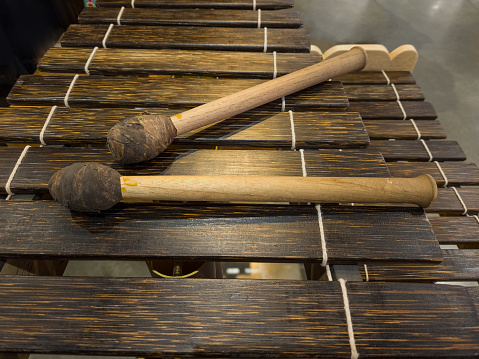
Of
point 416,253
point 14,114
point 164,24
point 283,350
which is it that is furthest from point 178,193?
point 164,24

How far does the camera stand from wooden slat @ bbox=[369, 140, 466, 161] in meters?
2.22

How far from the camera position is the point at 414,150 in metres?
2.26

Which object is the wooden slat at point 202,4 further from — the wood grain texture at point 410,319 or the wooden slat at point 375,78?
the wood grain texture at point 410,319

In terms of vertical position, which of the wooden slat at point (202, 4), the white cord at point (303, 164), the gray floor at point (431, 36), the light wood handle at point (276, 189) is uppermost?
the wooden slat at point (202, 4)

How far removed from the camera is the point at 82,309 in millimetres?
1071

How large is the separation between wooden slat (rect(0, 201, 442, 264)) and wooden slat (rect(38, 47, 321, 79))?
0.90 m

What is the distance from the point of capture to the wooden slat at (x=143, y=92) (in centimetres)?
170

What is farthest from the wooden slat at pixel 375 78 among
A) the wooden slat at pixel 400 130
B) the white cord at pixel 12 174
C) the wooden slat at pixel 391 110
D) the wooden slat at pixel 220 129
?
the white cord at pixel 12 174

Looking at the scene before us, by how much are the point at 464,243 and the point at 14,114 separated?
253 centimetres

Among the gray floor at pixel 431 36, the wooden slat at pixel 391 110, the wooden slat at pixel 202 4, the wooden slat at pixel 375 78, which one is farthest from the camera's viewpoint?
the gray floor at pixel 431 36

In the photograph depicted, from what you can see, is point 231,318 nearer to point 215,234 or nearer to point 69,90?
point 215,234

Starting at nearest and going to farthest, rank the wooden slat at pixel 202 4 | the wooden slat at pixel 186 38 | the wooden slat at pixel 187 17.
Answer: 1. the wooden slat at pixel 186 38
2. the wooden slat at pixel 187 17
3. the wooden slat at pixel 202 4

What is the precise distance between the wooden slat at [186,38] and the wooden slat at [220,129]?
603 mm

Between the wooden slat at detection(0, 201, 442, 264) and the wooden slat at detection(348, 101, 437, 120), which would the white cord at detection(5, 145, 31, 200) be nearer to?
the wooden slat at detection(0, 201, 442, 264)
